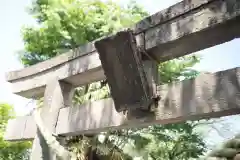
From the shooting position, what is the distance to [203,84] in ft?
4.81

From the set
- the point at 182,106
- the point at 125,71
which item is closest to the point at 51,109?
the point at 125,71

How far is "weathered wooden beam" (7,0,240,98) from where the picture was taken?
57.4 inches

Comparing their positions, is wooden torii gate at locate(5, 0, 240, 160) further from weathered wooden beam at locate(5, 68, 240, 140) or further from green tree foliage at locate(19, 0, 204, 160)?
green tree foliage at locate(19, 0, 204, 160)

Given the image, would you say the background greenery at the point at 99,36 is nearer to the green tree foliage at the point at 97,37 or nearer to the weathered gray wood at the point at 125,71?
the green tree foliage at the point at 97,37

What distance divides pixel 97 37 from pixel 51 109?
2948 mm

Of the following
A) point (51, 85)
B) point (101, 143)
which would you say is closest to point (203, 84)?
point (51, 85)

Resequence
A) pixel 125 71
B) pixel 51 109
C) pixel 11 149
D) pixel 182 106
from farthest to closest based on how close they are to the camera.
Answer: pixel 11 149 < pixel 51 109 < pixel 125 71 < pixel 182 106

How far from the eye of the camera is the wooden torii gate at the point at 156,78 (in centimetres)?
141

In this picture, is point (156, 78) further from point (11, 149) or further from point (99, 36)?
point (11, 149)

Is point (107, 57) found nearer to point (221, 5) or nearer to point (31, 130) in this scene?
point (221, 5)

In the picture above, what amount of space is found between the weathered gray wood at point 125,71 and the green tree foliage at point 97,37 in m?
1.89

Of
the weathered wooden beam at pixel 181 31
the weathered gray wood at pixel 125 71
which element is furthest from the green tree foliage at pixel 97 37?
the weathered gray wood at pixel 125 71

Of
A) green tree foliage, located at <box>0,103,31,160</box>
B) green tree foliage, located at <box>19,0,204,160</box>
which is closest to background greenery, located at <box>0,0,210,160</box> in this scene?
green tree foliage, located at <box>19,0,204,160</box>

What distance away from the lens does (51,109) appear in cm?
217
